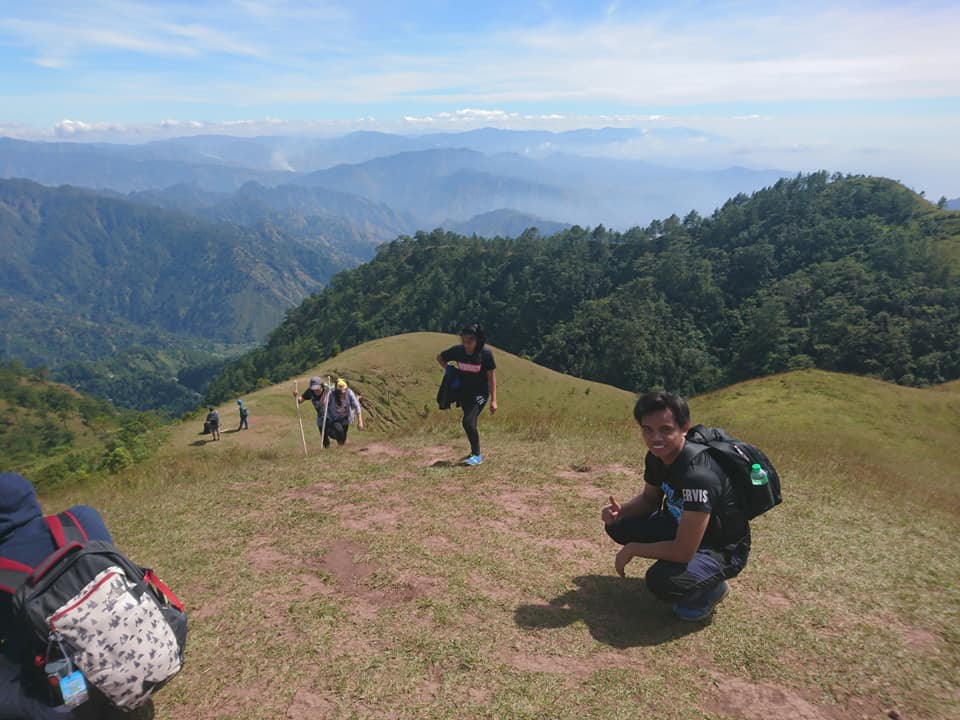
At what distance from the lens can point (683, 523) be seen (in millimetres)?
4508

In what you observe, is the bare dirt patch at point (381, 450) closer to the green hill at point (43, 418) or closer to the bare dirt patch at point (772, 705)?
the bare dirt patch at point (772, 705)

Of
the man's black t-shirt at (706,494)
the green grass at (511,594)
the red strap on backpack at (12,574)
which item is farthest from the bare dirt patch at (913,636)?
the red strap on backpack at (12,574)

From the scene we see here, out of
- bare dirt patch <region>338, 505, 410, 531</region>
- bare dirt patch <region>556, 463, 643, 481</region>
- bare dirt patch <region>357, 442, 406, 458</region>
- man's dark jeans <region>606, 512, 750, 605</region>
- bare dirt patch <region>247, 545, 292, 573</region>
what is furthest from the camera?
bare dirt patch <region>357, 442, 406, 458</region>

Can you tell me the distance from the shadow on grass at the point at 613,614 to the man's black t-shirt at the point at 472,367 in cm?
432

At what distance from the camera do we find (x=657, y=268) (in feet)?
341

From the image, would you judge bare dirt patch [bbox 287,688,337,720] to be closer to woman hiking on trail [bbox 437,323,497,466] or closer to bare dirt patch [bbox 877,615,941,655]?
bare dirt patch [bbox 877,615,941,655]

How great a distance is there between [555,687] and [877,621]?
3.46m

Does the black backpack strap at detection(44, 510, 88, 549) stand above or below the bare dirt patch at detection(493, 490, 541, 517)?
above

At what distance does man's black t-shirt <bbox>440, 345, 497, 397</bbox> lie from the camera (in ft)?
30.6

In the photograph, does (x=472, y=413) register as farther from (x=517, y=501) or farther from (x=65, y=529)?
(x=65, y=529)

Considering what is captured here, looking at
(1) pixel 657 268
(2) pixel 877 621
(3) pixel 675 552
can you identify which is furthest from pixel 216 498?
(1) pixel 657 268

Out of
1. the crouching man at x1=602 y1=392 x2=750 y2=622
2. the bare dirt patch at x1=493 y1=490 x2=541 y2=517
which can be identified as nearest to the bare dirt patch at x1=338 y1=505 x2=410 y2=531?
the bare dirt patch at x1=493 y1=490 x2=541 y2=517

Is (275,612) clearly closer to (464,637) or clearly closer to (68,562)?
(464,637)

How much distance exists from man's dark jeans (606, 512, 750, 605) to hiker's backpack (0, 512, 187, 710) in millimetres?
3966
